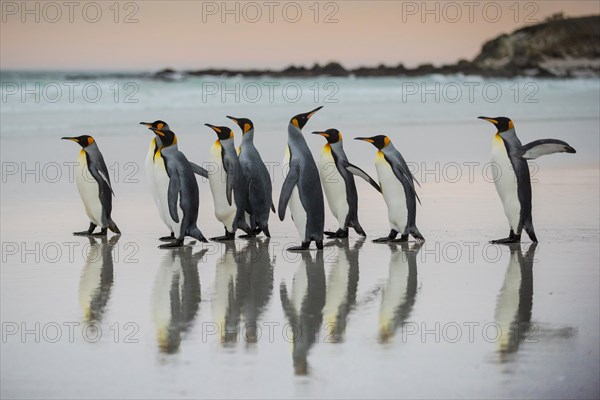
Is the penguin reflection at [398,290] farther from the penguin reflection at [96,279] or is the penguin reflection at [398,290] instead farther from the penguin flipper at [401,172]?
the penguin reflection at [96,279]

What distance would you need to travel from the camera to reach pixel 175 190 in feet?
23.7

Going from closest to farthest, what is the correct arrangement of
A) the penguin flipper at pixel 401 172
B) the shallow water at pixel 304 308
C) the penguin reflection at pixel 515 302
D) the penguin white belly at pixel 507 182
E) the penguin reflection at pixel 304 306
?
1. the shallow water at pixel 304 308
2. the penguin reflection at pixel 304 306
3. the penguin reflection at pixel 515 302
4. the penguin white belly at pixel 507 182
5. the penguin flipper at pixel 401 172

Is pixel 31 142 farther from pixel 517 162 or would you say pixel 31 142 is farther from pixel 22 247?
pixel 517 162

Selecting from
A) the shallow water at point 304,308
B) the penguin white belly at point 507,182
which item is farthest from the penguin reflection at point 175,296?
the penguin white belly at point 507,182

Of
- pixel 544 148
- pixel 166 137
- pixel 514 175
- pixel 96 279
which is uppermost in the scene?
pixel 166 137

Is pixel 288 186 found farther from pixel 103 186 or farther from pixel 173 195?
pixel 103 186

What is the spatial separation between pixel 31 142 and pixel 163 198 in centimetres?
747

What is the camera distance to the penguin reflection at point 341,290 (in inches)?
197

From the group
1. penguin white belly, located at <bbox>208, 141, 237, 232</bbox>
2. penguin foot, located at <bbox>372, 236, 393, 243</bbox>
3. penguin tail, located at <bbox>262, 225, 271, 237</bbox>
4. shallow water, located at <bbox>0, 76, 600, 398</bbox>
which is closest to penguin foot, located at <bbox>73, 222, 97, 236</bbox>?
shallow water, located at <bbox>0, 76, 600, 398</bbox>

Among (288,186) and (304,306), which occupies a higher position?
(288,186)

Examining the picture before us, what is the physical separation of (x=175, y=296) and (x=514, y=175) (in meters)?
2.81

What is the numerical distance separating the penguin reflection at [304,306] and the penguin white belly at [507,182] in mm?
1445

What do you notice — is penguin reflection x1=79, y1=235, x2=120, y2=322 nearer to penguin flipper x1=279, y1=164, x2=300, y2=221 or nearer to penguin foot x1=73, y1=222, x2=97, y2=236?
penguin foot x1=73, y1=222, x2=97, y2=236

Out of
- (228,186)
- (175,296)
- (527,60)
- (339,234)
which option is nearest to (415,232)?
(339,234)
